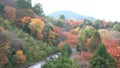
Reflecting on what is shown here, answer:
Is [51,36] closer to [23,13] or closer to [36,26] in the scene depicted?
[36,26]

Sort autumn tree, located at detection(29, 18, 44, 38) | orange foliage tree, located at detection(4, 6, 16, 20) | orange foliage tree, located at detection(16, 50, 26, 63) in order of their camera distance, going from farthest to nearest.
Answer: autumn tree, located at detection(29, 18, 44, 38)
orange foliage tree, located at detection(4, 6, 16, 20)
orange foliage tree, located at detection(16, 50, 26, 63)

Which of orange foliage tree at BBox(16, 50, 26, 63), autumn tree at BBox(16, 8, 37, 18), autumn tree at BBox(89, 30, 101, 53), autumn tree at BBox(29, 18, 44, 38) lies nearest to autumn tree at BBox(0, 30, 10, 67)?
orange foliage tree at BBox(16, 50, 26, 63)

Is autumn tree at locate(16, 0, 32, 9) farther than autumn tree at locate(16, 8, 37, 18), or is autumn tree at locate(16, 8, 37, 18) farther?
autumn tree at locate(16, 0, 32, 9)

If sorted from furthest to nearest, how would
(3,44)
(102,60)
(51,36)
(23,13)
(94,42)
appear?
(23,13), (51,36), (94,42), (3,44), (102,60)

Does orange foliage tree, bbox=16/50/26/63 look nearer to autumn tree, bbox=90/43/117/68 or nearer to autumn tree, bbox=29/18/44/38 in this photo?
autumn tree, bbox=29/18/44/38

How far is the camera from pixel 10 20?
71.5 meters

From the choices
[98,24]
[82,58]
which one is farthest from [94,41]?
[98,24]

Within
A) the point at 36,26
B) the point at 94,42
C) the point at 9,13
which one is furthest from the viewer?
the point at 36,26

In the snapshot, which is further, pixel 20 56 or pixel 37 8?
pixel 37 8

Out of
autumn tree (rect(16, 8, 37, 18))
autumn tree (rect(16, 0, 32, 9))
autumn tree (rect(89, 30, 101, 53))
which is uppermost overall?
autumn tree (rect(16, 0, 32, 9))

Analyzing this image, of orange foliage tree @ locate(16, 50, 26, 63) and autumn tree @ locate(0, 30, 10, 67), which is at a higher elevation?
autumn tree @ locate(0, 30, 10, 67)

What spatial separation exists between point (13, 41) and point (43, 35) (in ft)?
64.5

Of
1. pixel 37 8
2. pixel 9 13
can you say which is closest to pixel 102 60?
pixel 9 13

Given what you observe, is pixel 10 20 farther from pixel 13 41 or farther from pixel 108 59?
pixel 108 59
